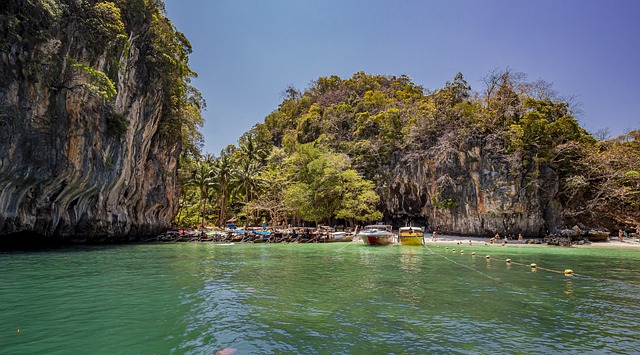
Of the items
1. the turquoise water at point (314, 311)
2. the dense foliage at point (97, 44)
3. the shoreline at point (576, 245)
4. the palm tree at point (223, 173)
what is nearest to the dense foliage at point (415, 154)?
the palm tree at point (223, 173)

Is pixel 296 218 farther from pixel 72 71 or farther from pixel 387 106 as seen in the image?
pixel 72 71

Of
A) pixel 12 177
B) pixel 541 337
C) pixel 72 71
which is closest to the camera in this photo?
pixel 541 337

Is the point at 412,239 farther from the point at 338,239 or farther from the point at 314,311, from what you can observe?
the point at 314,311

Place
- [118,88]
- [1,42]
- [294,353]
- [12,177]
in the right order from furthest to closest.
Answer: [118,88] → [12,177] → [1,42] → [294,353]

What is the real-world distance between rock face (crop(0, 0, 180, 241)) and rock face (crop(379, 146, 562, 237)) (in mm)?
29549

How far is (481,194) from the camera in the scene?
124ft

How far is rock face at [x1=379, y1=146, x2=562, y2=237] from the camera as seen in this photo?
120 ft

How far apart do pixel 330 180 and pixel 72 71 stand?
94.8 ft

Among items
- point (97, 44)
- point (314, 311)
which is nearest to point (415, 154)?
point (97, 44)

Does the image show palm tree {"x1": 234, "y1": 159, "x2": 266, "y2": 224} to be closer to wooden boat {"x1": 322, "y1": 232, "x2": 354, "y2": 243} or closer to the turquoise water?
wooden boat {"x1": 322, "y1": 232, "x2": 354, "y2": 243}

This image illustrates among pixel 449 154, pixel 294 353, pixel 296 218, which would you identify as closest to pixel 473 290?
pixel 294 353


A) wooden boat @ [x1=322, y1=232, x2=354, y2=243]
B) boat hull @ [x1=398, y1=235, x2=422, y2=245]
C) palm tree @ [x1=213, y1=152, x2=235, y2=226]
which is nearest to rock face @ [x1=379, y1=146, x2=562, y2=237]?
boat hull @ [x1=398, y1=235, x2=422, y2=245]

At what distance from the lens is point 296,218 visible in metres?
51.7

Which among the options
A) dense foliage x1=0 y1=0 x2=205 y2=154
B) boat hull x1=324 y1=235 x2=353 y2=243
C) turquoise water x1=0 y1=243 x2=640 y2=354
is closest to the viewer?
turquoise water x1=0 y1=243 x2=640 y2=354
